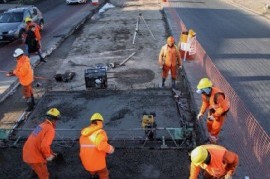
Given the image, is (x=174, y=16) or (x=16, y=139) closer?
(x=16, y=139)

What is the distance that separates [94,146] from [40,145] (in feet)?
3.64

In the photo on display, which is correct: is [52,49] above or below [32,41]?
below

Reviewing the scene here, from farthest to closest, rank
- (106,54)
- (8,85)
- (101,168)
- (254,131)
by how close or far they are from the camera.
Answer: (106,54) → (8,85) → (254,131) → (101,168)

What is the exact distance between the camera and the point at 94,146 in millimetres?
6371

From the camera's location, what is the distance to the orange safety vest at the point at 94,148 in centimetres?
629

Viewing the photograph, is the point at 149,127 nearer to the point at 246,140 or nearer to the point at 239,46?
the point at 246,140

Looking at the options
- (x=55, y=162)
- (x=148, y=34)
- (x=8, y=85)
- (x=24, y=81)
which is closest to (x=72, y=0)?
(x=148, y=34)

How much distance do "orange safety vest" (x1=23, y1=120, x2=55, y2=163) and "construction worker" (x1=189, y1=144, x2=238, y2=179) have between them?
9.00 ft

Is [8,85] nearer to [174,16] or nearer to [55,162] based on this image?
[55,162]

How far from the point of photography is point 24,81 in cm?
1054

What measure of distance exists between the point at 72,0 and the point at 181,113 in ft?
85.3

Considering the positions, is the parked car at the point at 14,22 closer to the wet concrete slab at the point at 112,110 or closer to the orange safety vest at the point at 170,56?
the wet concrete slab at the point at 112,110

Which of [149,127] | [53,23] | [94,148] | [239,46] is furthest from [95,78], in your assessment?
[53,23]

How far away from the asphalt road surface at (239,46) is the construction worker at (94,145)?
5.33 metres
